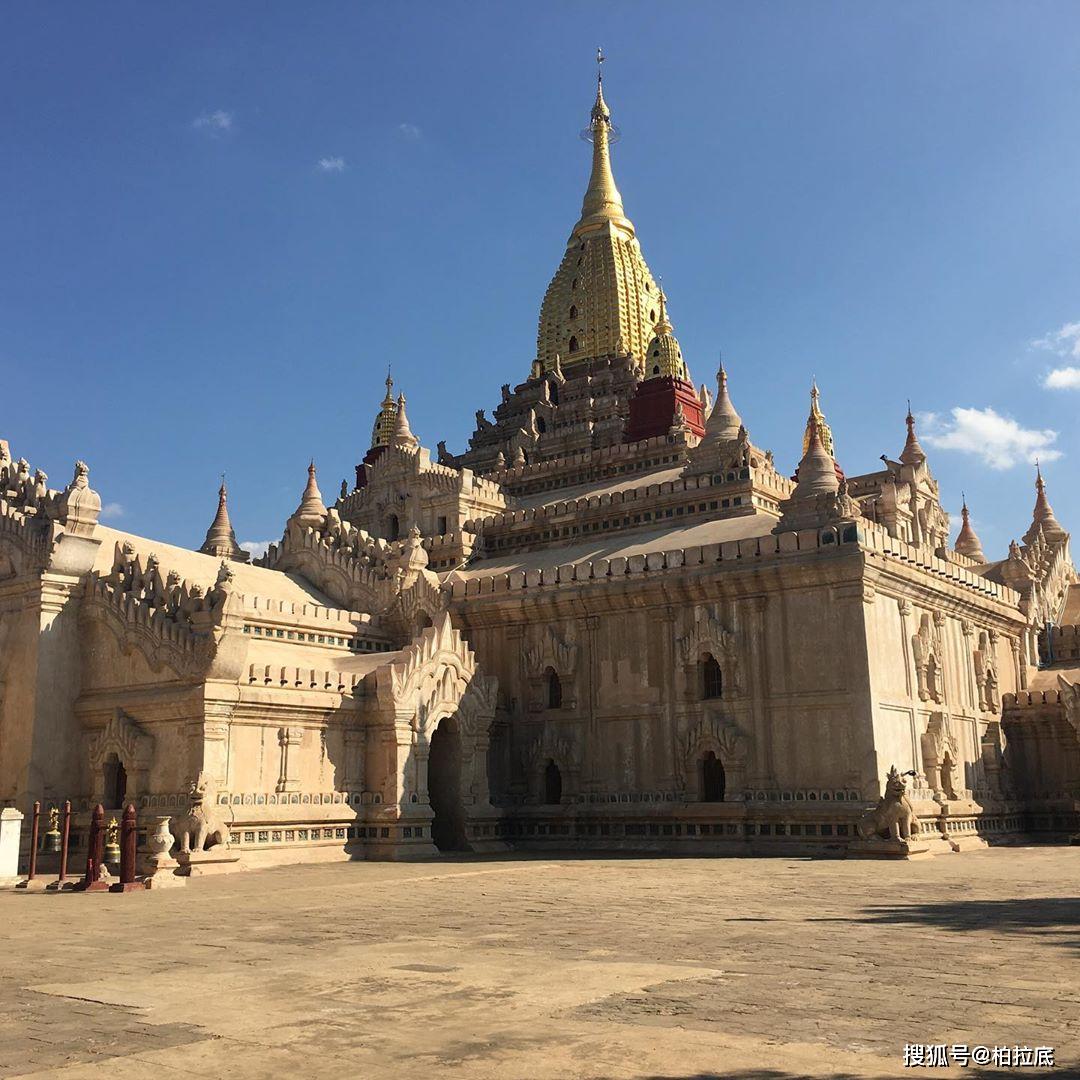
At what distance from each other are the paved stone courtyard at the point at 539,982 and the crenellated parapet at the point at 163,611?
10.5 metres

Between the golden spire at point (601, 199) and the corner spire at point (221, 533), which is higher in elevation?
the golden spire at point (601, 199)

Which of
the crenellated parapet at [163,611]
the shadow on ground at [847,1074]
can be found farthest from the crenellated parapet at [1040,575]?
the shadow on ground at [847,1074]

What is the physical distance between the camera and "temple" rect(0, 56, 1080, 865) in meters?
32.8

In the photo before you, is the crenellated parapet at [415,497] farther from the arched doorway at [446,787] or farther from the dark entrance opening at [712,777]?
the dark entrance opening at [712,777]

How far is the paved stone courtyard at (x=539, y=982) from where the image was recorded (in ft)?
28.8

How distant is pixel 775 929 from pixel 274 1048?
837cm

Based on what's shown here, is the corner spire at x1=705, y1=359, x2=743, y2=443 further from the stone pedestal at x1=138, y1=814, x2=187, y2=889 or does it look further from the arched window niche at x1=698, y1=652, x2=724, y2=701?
the stone pedestal at x1=138, y1=814, x2=187, y2=889

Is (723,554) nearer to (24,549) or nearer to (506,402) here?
(24,549)

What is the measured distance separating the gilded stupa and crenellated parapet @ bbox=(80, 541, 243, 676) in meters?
44.2

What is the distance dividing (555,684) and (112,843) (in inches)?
607

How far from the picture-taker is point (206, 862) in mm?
28531

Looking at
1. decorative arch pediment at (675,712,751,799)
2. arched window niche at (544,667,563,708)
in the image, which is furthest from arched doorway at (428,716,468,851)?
decorative arch pediment at (675,712,751,799)

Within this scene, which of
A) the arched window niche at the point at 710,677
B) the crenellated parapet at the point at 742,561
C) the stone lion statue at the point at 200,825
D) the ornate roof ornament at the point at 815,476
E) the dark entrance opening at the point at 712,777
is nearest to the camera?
the stone lion statue at the point at 200,825

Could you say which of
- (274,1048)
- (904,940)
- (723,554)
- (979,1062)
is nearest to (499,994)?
(274,1048)
